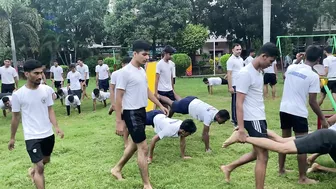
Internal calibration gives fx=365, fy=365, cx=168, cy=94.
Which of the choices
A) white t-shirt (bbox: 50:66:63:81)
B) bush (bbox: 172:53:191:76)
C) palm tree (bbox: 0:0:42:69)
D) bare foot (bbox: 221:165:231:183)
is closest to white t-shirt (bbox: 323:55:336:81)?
bare foot (bbox: 221:165:231:183)

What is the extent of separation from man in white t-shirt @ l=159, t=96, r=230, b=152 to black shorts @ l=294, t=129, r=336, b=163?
91.2 inches

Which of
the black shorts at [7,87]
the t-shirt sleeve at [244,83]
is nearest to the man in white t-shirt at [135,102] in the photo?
the t-shirt sleeve at [244,83]

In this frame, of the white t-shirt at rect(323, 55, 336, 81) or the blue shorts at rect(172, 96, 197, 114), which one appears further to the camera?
the white t-shirt at rect(323, 55, 336, 81)

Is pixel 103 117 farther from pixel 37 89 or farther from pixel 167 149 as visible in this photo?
pixel 37 89

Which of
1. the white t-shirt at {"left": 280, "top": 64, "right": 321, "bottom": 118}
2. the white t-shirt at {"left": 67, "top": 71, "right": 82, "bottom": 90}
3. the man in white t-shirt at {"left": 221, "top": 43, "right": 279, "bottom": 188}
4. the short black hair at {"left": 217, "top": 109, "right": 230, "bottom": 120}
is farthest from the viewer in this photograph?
the white t-shirt at {"left": 67, "top": 71, "right": 82, "bottom": 90}

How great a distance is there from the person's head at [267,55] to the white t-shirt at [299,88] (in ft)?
1.87

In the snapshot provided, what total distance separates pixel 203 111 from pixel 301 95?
1.73m

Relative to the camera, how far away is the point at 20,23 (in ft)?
82.5

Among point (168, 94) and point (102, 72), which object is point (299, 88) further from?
point (102, 72)

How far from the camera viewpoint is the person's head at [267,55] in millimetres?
3785

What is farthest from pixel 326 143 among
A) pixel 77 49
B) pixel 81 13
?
pixel 77 49

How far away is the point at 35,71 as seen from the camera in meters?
4.04

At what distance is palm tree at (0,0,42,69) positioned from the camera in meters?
23.6

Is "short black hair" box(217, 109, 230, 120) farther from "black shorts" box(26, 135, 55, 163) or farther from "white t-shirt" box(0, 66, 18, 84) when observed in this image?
"white t-shirt" box(0, 66, 18, 84)
